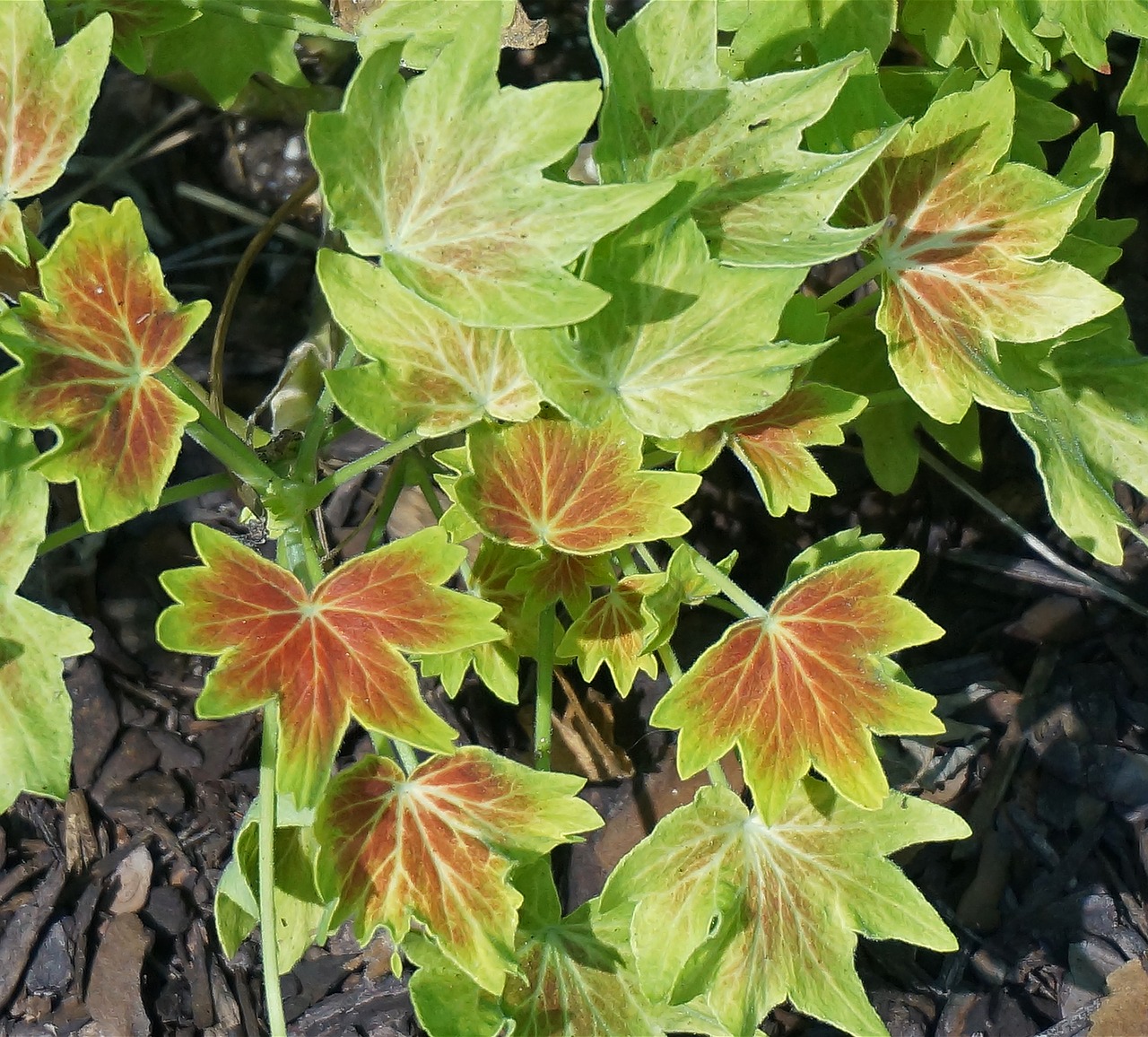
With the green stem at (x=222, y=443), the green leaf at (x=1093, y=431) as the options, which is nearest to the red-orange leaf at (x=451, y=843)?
the green stem at (x=222, y=443)

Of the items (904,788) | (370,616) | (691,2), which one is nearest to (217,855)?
(370,616)

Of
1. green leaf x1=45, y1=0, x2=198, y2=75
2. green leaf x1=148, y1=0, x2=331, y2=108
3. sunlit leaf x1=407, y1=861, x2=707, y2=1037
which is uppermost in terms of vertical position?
green leaf x1=45, y1=0, x2=198, y2=75

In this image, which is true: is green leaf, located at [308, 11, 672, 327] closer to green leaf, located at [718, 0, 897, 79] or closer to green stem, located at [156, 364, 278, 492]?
green stem, located at [156, 364, 278, 492]

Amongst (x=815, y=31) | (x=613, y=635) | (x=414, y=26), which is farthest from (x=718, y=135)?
(x=613, y=635)

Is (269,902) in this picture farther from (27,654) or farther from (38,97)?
(38,97)

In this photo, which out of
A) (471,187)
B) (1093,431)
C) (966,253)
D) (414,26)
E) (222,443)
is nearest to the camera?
(471,187)

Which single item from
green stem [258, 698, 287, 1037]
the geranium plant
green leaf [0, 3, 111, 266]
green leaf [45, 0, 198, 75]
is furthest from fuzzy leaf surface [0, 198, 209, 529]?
green leaf [45, 0, 198, 75]
